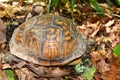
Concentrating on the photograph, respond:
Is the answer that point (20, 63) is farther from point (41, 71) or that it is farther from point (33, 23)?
point (33, 23)

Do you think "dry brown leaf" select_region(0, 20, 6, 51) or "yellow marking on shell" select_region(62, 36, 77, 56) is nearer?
"yellow marking on shell" select_region(62, 36, 77, 56)

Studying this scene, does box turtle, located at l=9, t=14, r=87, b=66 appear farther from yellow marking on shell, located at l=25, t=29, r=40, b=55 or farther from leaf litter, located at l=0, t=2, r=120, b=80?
leaf litter, located at l=0, t=2, r=120, b=80

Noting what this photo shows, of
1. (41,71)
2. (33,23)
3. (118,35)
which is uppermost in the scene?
(33,23)

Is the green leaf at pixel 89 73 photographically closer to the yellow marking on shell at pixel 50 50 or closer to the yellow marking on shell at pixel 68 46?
the yellow marking on shell at pixel 68 46

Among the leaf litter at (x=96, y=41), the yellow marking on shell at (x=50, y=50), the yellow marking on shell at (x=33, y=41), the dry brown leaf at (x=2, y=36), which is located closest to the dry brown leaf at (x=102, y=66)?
the leaf litter at (x=96, y=41)

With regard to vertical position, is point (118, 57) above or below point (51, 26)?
below

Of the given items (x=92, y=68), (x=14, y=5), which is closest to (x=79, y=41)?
(x=92, y=68)

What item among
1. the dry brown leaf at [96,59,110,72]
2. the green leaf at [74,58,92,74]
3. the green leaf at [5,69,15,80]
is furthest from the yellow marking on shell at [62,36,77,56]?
the green leaf at [5,69,15,80]
